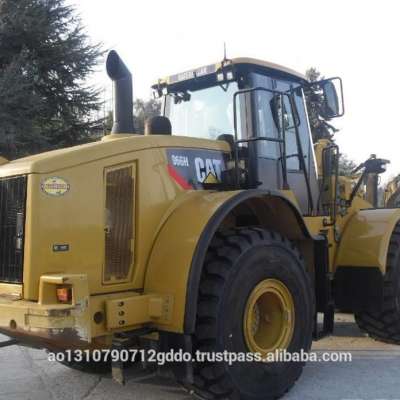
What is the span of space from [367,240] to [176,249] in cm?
265

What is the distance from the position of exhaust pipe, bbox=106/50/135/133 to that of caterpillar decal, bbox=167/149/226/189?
2.00 ft

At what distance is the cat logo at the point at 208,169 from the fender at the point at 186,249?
0.22m

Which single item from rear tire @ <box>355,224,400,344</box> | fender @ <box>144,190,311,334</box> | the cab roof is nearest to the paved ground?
rear tire @ <box>355,224,400,344</box>

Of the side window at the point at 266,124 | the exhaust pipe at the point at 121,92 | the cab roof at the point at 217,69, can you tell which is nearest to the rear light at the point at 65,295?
the exhaust pipe at the point at 121,92

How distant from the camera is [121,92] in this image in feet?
15.5

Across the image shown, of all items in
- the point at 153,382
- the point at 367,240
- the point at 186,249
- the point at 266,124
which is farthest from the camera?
the point at 367,240

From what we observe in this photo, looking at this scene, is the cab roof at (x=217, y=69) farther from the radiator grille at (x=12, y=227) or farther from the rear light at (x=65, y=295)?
the rear light at (x=65, y=295)

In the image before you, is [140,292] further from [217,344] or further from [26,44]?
[26,44]

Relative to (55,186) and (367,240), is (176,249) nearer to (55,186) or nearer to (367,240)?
(55,186)

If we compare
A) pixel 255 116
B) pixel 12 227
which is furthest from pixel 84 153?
pixel 255 116

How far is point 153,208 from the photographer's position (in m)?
4.20

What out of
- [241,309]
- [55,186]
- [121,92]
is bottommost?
[241,309]

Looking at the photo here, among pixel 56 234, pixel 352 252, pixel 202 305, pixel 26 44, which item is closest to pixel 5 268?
pixel 56 234

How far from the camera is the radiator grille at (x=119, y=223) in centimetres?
397
